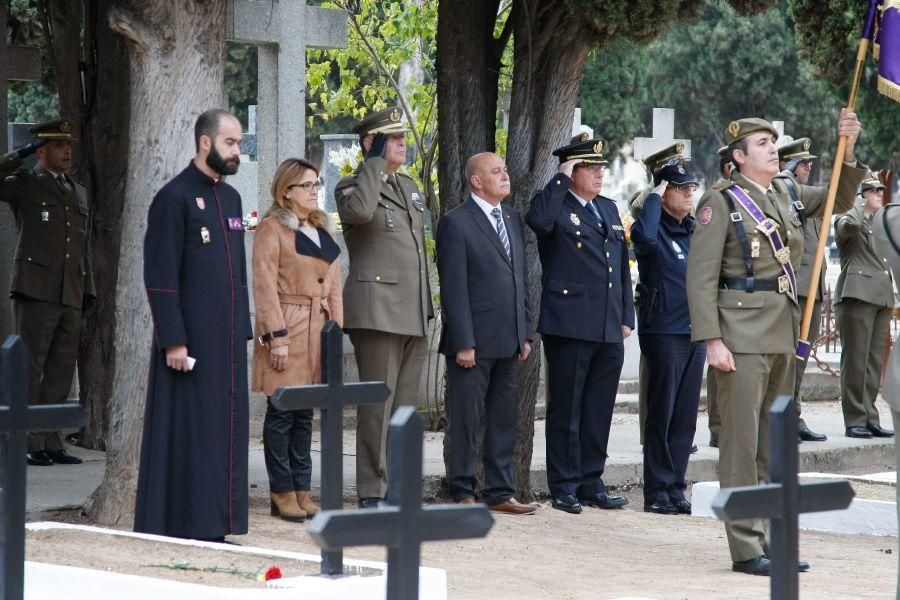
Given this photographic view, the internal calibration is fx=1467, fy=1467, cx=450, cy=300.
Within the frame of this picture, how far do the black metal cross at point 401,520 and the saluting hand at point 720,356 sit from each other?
3.47 metres

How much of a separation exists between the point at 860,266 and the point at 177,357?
23.9 feet

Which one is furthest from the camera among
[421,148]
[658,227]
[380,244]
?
[421,148]

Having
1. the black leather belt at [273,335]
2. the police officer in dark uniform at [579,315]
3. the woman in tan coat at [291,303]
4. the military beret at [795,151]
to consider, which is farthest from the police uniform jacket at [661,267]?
the black leather belt at [273,335]

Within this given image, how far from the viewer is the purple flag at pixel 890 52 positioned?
7.45 metres

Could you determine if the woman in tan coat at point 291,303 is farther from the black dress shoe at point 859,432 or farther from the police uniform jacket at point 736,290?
the black dress shoe at point 859,432

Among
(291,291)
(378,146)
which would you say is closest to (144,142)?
(291,291)

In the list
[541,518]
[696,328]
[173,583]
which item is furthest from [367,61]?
[173,583]

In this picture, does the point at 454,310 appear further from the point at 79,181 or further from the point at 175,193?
the point at 79,181

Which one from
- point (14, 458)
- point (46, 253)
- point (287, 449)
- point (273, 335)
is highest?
point (46, 253)

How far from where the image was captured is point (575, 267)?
865 centimetres

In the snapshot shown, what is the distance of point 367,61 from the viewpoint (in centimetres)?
1231

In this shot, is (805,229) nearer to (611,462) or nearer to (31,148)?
(611,462)

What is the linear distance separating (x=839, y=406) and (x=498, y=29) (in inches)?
250

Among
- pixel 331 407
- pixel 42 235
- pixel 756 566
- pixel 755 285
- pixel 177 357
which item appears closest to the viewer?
pixel 331 407
